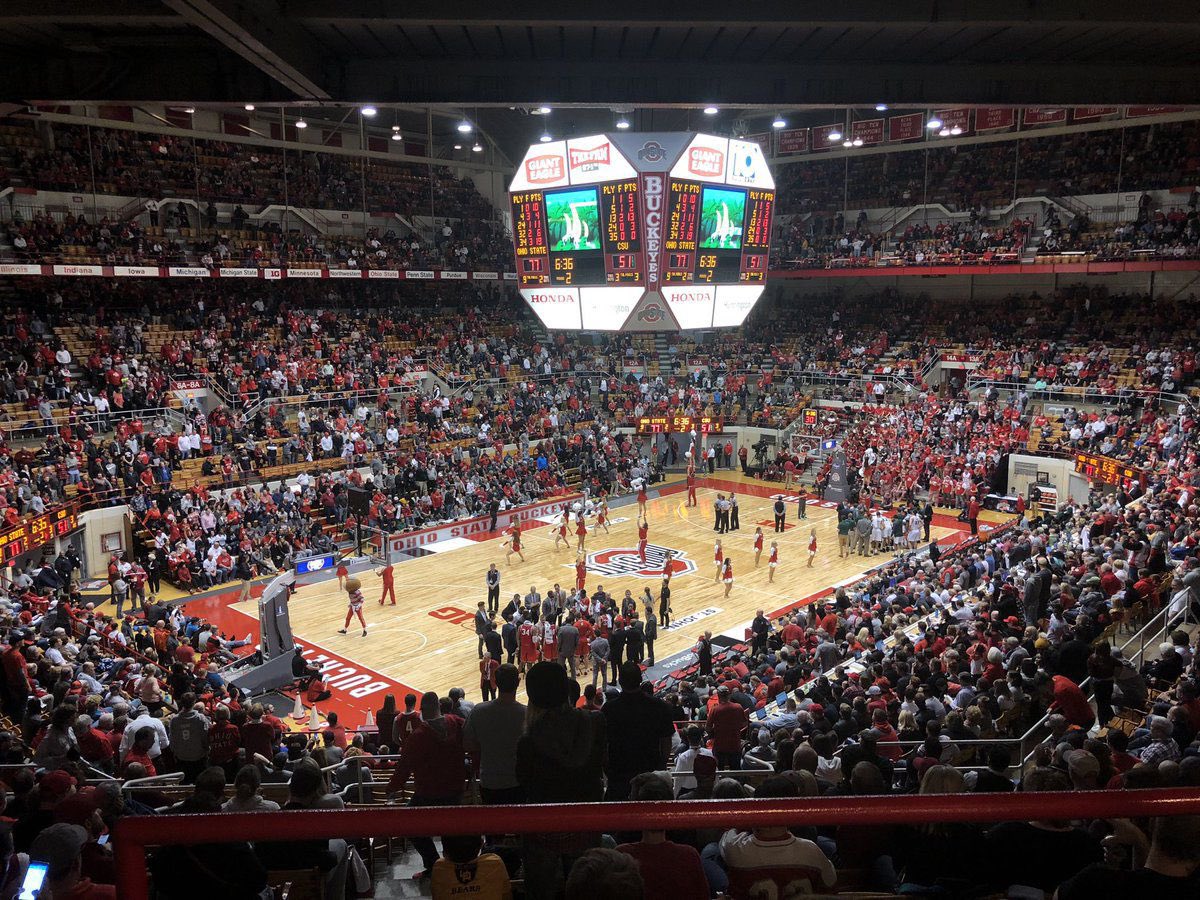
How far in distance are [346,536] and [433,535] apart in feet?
8.20

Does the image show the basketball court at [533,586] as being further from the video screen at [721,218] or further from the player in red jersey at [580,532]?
the video screen at [721,218]

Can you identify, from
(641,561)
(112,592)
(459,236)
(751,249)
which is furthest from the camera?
(459,236)

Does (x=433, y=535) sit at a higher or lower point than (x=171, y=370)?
lower

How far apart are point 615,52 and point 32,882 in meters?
5.27

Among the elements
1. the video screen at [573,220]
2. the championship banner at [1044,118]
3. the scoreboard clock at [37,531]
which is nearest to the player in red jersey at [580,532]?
the video screen at [573,220]

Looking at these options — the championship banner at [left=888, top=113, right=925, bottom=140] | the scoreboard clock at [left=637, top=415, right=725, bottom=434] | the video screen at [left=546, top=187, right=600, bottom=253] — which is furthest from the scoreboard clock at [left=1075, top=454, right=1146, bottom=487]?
the championship banner at [left=888, top=113, right=925, bottom=140]

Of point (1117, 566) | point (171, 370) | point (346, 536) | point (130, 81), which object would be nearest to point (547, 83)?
point (130, 81)

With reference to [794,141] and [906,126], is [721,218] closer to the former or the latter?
[906,126]

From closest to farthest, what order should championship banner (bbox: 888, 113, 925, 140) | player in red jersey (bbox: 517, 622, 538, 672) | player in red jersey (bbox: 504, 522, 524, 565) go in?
player in red jersey (bbox: 517, 622, 538, 672)
player in red jersey (bbox: 504, 522, 524, 565)
championship banner (bbox: 888, 113, 925, 140)

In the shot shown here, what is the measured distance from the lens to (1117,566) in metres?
13.3

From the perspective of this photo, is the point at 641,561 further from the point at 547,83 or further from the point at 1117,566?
the point at 547,83

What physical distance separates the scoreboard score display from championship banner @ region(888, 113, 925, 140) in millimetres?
18364

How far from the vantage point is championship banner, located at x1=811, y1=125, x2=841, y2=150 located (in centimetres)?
4072

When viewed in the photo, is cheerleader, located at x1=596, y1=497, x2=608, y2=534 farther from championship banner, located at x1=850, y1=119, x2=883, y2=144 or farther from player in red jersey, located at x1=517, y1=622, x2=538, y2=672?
championship banner, located at x1=850, y1=119, x2=883, y2=144
